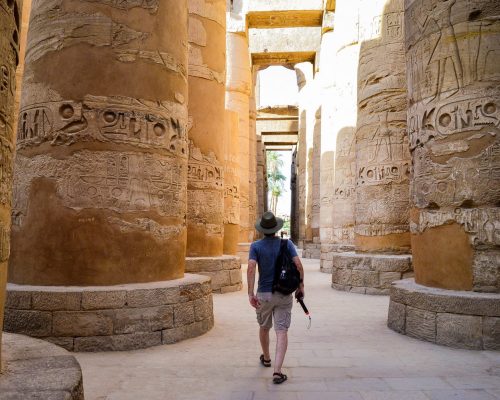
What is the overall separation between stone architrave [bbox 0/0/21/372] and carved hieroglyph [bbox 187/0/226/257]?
240 inches

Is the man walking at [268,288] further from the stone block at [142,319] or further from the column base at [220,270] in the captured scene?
the column base at [220,270]

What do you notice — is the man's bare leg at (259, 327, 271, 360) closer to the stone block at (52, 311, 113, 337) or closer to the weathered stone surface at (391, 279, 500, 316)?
the stone block at (52, 311, 113, 337)

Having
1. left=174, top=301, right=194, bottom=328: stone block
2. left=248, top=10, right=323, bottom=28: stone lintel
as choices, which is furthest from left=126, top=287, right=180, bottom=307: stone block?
left=248, top=10, right=323, bottom=28: stone lintel

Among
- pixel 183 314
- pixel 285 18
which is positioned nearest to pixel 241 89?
pixel 285 18

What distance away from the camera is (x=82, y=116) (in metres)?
4.98

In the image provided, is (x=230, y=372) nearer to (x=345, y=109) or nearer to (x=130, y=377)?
(x=130, y=377)

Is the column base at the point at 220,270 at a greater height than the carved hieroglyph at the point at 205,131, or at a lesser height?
lesser

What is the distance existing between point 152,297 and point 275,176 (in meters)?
49.3

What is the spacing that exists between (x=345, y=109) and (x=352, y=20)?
7.97 feet

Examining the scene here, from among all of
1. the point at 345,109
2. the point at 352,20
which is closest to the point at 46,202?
the point at 352,20

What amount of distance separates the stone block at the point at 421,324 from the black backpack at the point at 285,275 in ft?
6.28

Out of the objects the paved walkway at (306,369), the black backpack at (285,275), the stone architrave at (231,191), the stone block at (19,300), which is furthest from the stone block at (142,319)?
the stone architrave at (231,191)

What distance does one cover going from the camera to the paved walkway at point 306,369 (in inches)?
137

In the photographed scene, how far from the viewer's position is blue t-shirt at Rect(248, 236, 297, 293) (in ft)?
13.0
